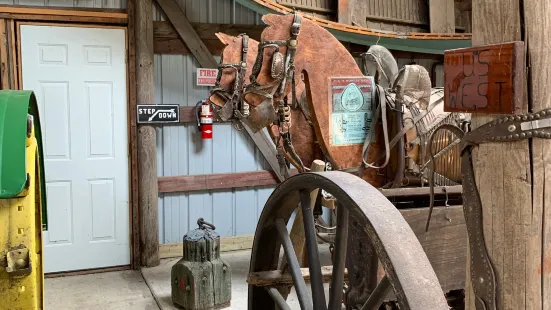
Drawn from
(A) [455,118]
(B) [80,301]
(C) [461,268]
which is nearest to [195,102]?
(B) [80,301]

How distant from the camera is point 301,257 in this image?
11.8 feet

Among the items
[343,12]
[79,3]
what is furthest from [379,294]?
[79,3]

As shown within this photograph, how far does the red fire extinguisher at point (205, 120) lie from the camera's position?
5.30 metres

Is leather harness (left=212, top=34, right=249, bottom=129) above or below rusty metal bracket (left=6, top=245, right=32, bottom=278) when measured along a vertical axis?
above

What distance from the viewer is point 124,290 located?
4.73 meters

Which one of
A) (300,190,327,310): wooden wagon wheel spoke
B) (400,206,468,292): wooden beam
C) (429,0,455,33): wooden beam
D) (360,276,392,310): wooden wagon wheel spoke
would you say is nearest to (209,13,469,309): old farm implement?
(400,206,468,292): wooden beam

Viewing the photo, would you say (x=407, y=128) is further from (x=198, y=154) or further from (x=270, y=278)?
(x=198, y=154)

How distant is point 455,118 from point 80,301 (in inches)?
124

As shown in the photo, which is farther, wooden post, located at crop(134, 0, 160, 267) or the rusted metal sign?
wooden post, located at crop(134, 0, 160, 267)

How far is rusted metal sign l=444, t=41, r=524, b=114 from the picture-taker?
52.7 inches

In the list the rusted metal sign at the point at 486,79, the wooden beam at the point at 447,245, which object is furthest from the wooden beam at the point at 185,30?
the rusted metal sign at the point at 486,79

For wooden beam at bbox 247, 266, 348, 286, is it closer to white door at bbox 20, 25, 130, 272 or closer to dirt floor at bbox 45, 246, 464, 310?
dirt floor at bbox 45, 246, 464, 310

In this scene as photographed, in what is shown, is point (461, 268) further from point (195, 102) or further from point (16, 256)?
point (195, 102)

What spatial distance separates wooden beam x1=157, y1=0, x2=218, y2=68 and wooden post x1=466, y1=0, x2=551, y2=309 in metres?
4.16
